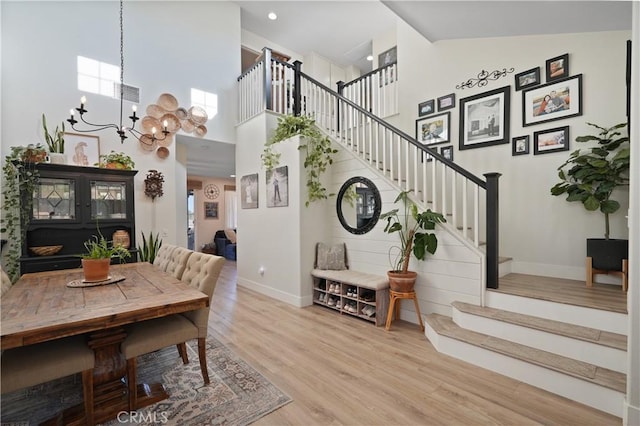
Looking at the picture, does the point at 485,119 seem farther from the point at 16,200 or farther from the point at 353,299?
the point at 16,200

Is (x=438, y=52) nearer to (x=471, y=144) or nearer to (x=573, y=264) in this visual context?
(x=471, y=144)

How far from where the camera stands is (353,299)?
3.44 meters

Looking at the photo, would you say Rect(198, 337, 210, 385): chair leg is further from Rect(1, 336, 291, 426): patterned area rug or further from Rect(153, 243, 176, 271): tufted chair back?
Rect(153, 243, 176, 271): tufted chair back

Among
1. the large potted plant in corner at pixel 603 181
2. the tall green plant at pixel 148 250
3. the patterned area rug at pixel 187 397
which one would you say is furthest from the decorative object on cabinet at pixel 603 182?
the tall green plant at pixel 148 250

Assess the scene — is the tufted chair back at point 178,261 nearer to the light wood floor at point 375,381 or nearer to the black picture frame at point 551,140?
the light wood floor at point 375,381

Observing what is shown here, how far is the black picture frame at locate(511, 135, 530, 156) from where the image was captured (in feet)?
11.1

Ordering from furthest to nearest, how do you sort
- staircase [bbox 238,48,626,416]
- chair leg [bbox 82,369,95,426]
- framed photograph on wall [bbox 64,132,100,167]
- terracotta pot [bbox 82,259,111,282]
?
framed photograph on wall [bbox 64,132,100,167] → terracotta pot [bbox 82,259,111,282] → staircase [bbox 238,48,626,416] → chair leg [bbox 82,369,95,426]

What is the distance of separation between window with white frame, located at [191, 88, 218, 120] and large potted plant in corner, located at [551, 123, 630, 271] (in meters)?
5.18

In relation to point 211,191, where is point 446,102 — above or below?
above

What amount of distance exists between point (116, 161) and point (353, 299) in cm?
363

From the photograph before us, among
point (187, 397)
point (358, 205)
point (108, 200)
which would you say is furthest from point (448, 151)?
point (108, 200)

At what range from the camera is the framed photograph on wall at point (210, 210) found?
30.6 ft

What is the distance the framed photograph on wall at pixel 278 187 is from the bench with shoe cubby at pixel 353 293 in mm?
1136

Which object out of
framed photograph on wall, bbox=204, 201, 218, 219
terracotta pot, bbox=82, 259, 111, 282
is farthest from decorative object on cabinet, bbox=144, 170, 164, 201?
framed photograph on wall, bbox=204, 201, 218, 219
